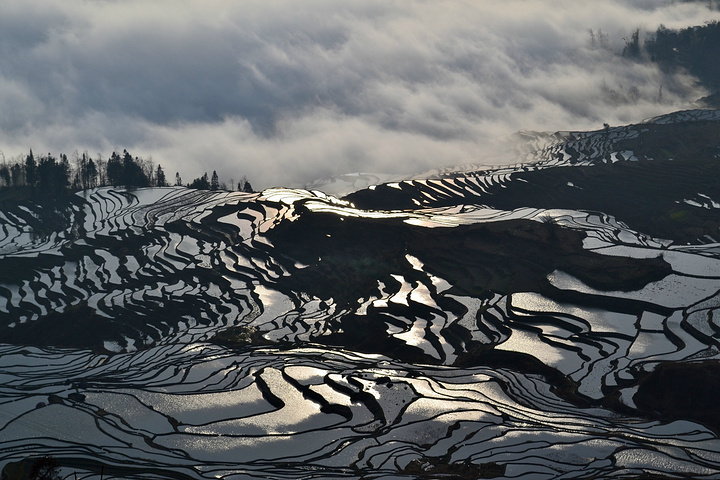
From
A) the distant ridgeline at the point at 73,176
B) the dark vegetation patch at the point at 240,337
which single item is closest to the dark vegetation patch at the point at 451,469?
the dark vegetation patch at the point at 240,337

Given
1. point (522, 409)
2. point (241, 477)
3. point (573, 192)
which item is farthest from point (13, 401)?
point (573, 192)

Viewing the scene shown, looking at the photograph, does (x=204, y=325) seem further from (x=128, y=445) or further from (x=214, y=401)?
(x=128, y=445)

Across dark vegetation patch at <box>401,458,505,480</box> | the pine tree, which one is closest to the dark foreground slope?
dark vegetation patch at <box>401,458,505,480</box>

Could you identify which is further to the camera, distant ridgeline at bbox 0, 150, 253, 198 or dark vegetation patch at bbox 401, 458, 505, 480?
distant ridgeline at bbox 0, 150, 253, 198

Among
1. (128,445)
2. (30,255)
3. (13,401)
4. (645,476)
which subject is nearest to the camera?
(645,476)

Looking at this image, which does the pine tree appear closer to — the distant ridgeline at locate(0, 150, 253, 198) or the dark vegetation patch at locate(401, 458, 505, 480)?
the distant ridgeline at locate(0, 150, 253, 198)

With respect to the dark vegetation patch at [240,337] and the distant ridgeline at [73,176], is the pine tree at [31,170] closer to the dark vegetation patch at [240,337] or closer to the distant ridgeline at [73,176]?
the distant ridgeline at [73,176]

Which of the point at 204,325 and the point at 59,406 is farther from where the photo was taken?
the point at 204,325

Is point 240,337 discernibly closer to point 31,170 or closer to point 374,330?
point 374,330
